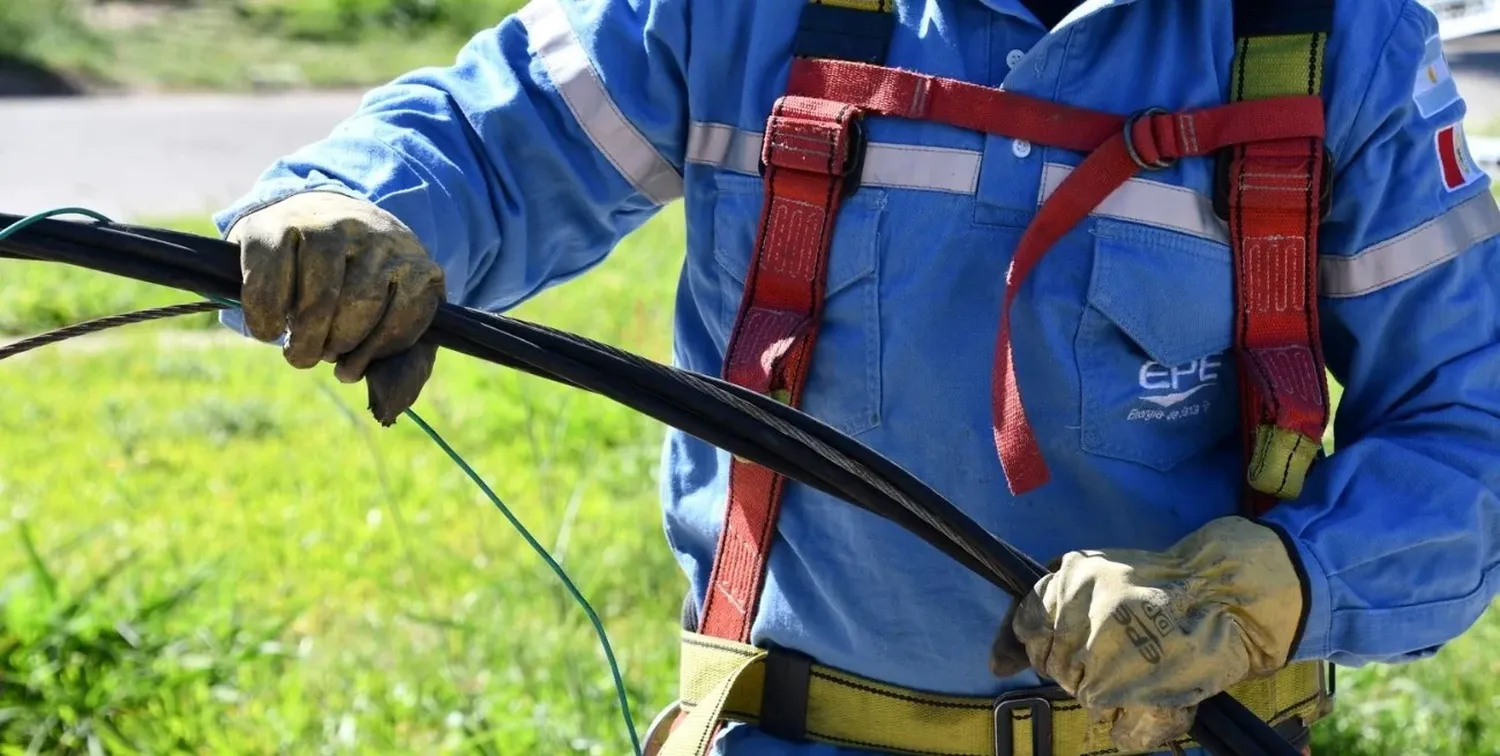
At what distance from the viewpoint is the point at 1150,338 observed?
1.82 m

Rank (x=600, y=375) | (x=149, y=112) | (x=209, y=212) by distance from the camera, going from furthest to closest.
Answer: (x=149, y=112)
(x=209, y=212)
(x=600, y=375)

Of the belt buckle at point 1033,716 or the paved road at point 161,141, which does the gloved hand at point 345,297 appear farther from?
the paved road at point 161,141

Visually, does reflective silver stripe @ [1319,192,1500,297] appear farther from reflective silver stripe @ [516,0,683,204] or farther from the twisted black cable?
the twisted black cable

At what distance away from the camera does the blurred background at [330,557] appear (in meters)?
3.40

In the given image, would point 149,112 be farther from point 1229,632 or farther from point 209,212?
point 1229,632

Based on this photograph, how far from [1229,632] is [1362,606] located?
0.19m

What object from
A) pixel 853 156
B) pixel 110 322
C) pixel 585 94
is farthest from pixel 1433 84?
pixel 110 322

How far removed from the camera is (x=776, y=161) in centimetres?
183

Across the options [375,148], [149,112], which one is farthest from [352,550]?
[149,112]

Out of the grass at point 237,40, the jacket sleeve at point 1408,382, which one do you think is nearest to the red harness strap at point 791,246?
the jacket sleeve at point 1408,382

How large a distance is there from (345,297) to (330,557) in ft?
9.58

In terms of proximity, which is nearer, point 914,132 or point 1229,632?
point 1229,632

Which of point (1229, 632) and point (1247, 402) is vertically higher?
point (1247, 402)

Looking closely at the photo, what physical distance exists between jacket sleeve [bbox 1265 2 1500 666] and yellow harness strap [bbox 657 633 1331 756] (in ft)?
0.60
